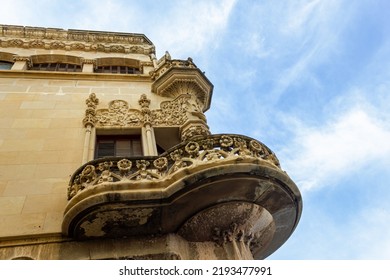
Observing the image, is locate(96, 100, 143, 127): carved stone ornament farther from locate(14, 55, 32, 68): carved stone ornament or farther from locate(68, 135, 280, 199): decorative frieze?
locate(14, 55, 32, 68): carved stone ornament

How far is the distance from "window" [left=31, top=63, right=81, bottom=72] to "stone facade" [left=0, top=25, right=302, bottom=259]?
11.0ft

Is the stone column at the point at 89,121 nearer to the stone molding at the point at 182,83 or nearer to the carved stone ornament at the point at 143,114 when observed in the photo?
the carved stone ornament at the point at 143,114

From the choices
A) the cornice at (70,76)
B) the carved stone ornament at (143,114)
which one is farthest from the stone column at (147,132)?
the cornice at (70,76)

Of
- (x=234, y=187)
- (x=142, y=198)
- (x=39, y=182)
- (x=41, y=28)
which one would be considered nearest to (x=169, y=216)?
(x=142, y=198)

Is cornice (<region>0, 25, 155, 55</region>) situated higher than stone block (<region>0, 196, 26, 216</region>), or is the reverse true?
cornice (<region>0, 25, 155, 55</region>)

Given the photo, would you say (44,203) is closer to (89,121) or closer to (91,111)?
(89,121)

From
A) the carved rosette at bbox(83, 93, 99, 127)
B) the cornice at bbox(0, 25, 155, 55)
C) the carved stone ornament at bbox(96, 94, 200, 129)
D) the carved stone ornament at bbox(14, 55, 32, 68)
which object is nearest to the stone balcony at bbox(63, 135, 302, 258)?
the carved rosette at bbox(83, 93, 99, 127)

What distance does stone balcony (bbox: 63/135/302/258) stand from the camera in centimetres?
565

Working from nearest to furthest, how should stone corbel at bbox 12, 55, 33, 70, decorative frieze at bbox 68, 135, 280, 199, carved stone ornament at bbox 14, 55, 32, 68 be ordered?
decorative frieze at bbox 68, 135, 280, 199 < stone corbel at bbox 12, 55, 33, 70 < carved stone ornament at bbox 14, 55, 32, 68

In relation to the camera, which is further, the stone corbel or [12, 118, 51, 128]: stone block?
the stone corbel

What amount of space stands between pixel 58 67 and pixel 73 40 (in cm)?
267

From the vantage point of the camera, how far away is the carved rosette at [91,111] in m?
8.88

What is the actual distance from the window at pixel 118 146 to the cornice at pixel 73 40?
6804 mm

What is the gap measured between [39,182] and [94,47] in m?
8.95
